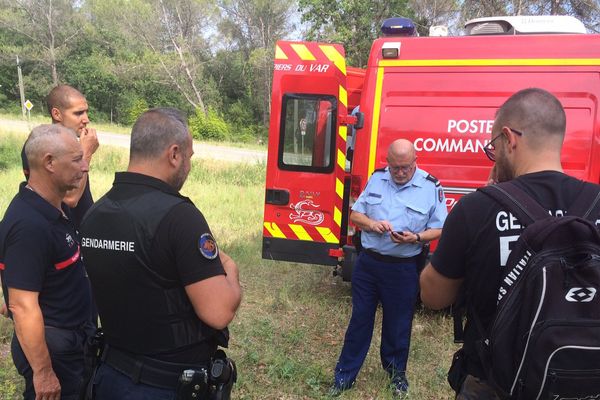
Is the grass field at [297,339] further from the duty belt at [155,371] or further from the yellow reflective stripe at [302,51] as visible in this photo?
the yellow reflective stripe at [302,51]

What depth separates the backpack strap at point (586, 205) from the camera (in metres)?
1.47

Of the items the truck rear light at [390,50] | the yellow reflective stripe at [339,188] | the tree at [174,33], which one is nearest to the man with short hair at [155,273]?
the truck rear light at [390,50]

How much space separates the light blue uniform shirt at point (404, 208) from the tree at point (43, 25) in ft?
138

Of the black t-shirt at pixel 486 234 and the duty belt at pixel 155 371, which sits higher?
the black t-shirt at pixel 486 234

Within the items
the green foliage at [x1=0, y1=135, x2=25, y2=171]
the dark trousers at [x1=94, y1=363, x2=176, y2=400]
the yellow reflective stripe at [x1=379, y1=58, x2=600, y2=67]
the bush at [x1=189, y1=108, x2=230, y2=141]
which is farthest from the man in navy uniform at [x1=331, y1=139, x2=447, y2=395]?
the bush at [x1=189, y1=108, x2=230, y2=141]

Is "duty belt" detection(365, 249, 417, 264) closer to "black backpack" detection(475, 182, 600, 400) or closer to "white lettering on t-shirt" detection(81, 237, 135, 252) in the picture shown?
"black backpack" detection(475, 182, 600, 400)

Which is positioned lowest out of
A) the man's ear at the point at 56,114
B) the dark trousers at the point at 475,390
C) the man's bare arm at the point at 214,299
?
the dark trousers at the point at 475,390

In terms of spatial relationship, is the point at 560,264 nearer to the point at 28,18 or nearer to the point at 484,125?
the point at 484,125

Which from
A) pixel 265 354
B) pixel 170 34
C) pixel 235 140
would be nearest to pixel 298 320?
pixel 265 354

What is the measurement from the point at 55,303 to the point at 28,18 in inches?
1769

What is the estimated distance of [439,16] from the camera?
25938 millimetres

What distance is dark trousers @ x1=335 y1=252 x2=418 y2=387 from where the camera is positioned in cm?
322

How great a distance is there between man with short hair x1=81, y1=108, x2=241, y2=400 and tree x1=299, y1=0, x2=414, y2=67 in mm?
23502

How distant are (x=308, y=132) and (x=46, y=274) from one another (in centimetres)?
299
